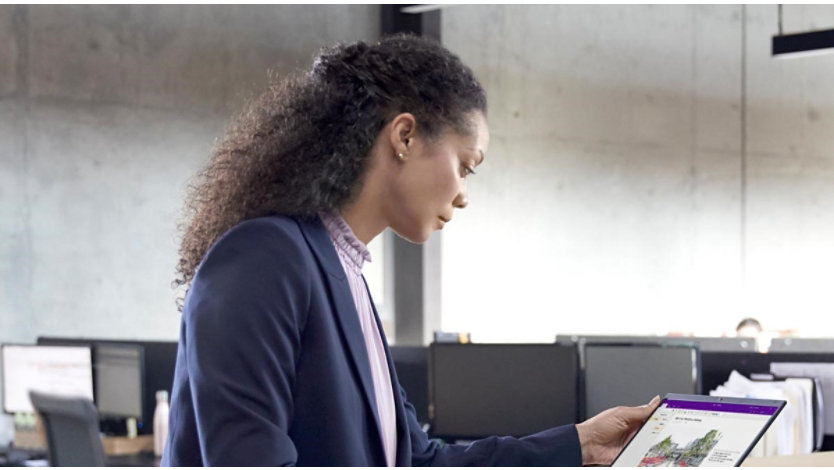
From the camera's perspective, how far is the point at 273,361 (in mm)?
1124

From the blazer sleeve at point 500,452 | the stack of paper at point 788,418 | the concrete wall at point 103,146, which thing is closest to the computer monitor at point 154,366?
the concrete wall at point 103,146

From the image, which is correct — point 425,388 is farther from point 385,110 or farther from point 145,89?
point 385,110

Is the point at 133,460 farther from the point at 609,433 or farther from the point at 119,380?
the point at 609,433

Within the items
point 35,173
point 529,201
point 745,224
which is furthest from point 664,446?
point 745,224

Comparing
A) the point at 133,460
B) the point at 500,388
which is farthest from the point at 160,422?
the point at 500,388

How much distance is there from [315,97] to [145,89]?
5100mm

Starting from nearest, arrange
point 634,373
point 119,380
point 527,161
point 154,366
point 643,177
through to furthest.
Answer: point 634,373
point 119,380
point 154,366
point 527,161
point 643,177

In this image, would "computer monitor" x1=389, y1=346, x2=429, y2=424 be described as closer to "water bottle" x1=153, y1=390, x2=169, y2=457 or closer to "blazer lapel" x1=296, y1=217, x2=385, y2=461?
"water bottle" x1=153, y1=390, x2=169, y2=457

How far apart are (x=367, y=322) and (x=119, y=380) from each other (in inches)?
151

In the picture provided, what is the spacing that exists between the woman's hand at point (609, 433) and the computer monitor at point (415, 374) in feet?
10.4

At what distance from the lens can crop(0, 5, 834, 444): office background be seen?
5.89 meters

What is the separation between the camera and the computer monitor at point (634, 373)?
4.07 m

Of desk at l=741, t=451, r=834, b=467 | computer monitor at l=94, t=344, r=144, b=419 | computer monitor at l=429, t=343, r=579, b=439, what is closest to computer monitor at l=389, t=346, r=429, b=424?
computer monitor at l=429, t=343, r=579, b=439

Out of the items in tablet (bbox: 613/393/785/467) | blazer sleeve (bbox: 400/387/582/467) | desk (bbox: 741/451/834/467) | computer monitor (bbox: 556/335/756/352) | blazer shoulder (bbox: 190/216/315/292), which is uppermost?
blazer shoulder (bbox: 190/216/315/292)
